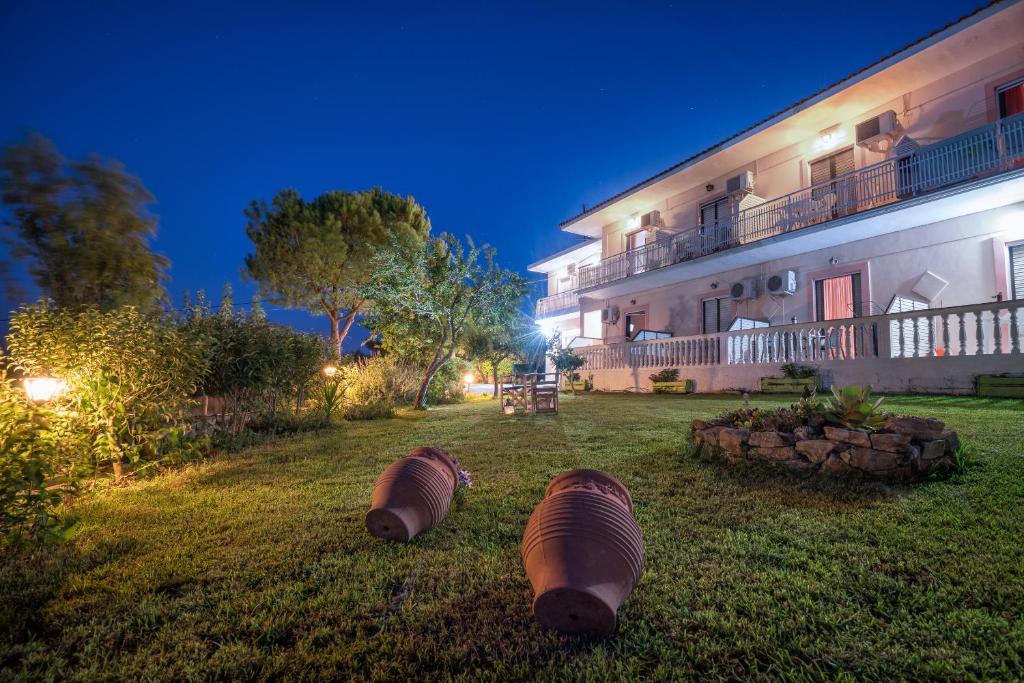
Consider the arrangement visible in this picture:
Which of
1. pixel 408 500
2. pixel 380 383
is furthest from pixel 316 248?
pixel 408 500

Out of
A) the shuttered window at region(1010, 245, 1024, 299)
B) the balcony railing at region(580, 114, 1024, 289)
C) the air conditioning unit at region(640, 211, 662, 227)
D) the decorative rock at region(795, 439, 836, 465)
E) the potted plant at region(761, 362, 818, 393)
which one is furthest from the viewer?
the air conditioning unit at region(640, 211, 662, 227)

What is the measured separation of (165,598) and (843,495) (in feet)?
14.7

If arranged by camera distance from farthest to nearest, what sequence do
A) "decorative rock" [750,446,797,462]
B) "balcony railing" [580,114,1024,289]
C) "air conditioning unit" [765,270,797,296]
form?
"air conditioning unit" [765,270,797,296]
"balcony railing" [580,114,1024,289]
"decorative rock" [750,446,797,462]

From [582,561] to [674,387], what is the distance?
12.6m

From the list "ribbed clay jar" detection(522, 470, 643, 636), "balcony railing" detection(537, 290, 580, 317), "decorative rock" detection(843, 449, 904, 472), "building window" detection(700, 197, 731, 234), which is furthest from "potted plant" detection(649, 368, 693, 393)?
"ribbed clay jar" detection(522, 470, 643, 636)

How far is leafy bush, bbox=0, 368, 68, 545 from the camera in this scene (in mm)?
2875

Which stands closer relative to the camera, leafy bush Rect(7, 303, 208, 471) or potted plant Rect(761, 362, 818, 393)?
leafy bush Rect(7, 303, 208, 471)

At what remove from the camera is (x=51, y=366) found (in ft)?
14.7

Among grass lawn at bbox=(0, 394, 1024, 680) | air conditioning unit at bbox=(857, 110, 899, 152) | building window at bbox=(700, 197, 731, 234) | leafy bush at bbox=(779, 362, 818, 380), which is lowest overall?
grass lawn at bbox=(0, 394, 1024, 680)

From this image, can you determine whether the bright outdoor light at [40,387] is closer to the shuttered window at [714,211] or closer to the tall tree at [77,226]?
the tall tree at [77,226]

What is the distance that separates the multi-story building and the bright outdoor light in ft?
42.9

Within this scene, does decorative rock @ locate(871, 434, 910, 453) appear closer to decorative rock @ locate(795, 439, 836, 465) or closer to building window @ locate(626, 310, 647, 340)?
decorative rock @ locate(795, 439, 836, 465)

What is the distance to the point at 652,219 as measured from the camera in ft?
60.7

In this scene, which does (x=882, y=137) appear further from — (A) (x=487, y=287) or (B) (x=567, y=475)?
(B) (x=567, y=475)
